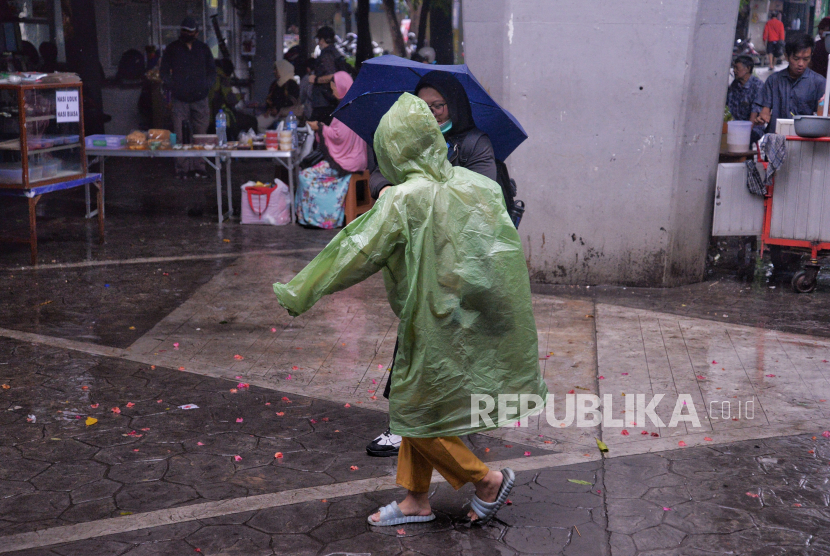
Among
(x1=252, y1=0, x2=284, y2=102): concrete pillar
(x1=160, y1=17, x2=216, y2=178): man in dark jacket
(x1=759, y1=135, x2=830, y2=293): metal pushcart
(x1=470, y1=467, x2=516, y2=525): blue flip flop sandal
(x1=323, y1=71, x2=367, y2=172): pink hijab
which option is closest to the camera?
(x1=470, y1=467, x2=516, y2=525): blue flip flop sandal

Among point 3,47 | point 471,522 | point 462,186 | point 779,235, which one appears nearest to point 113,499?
point 471,522

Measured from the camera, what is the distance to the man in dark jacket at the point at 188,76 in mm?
12648

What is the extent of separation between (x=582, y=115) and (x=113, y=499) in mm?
5005

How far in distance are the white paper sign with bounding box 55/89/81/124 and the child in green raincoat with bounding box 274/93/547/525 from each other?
240 inches

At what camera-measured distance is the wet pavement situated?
148 inches

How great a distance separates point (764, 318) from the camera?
6.86m

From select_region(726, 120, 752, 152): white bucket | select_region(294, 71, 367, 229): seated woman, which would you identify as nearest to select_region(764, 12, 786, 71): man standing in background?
select_region(726, 120, 752, 152): white bucket

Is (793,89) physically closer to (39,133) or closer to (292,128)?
(292,128)

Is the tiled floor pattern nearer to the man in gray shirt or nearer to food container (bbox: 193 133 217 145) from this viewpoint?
the man in gray shirt

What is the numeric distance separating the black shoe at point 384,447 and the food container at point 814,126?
483 cm

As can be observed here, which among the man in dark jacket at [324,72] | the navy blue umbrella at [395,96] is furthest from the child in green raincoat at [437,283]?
the man in dark jacket at [324,72]

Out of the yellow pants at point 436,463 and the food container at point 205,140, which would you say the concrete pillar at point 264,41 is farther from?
the yellow pants at point 436,463

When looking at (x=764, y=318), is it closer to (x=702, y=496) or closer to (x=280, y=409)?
(x=702, y=496)

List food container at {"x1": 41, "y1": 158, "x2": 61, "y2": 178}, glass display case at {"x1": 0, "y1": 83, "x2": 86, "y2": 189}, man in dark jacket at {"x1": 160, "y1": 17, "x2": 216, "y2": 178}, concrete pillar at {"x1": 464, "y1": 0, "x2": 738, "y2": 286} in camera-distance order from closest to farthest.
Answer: concrete pillar at {"x1": 464, "y1": 0, "x2": 738, "y2": 286}
glass display case at {"x1": 0, "y1": 83, "x2": 86, "y2": 189}
food container at {"x1": 41, "y1": 158, "x2": 61, "y2": 178}
man in dark jacket at {"x1": 160, "y1": 17, "x2": 216, "y2": 178}
